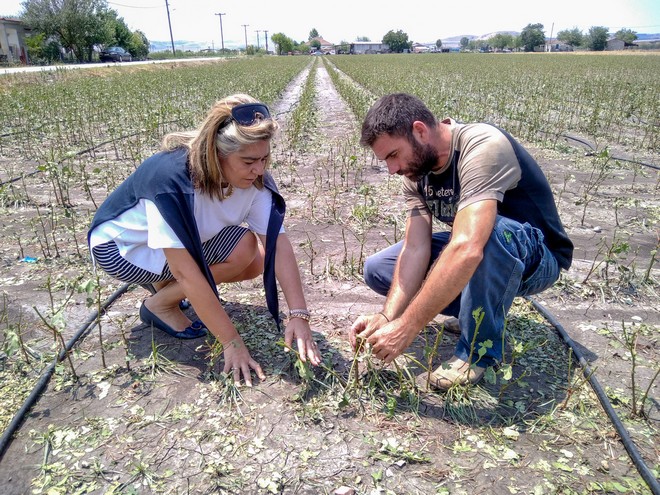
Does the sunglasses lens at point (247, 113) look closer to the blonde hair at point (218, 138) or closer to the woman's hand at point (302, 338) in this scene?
the blonde hair at point (218, 138)

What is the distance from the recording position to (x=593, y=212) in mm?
4191

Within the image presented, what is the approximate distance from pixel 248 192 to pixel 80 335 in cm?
112

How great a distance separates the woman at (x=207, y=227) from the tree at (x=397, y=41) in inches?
3715

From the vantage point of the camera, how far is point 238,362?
213 centimetres

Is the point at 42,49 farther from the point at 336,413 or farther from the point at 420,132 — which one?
the point at 336,413

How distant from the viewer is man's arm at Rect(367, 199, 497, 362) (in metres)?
1.81

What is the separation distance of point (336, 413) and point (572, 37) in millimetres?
112138

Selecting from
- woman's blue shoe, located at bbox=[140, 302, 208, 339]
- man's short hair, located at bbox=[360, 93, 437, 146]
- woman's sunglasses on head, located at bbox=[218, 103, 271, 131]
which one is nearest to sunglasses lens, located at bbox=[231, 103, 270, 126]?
woman's sunglasses on head, located at bbox=[218, 103, 271, 131]

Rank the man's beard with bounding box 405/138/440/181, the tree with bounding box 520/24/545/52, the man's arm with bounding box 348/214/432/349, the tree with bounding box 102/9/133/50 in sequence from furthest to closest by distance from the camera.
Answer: the tree with bounding box 520/24/545/52
the tree with bounding box 102/9/133/50
the man's arm with bounding box 348/214/432/349
the man's beard with bounding box 405/138/440/181

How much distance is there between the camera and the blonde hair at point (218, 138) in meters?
1.88

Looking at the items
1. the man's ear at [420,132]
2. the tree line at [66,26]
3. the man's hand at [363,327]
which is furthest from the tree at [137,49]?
the man's hand at [363,327]

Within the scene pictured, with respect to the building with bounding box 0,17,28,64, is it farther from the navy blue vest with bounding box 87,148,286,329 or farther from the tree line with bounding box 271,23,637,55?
the tree line with bounding box 271,23,637,55

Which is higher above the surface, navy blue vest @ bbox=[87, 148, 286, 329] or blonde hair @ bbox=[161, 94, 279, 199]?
blonde hair @ bbox=[161, 94, 279, 199]

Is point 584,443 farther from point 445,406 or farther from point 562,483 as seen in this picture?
point 445,406
